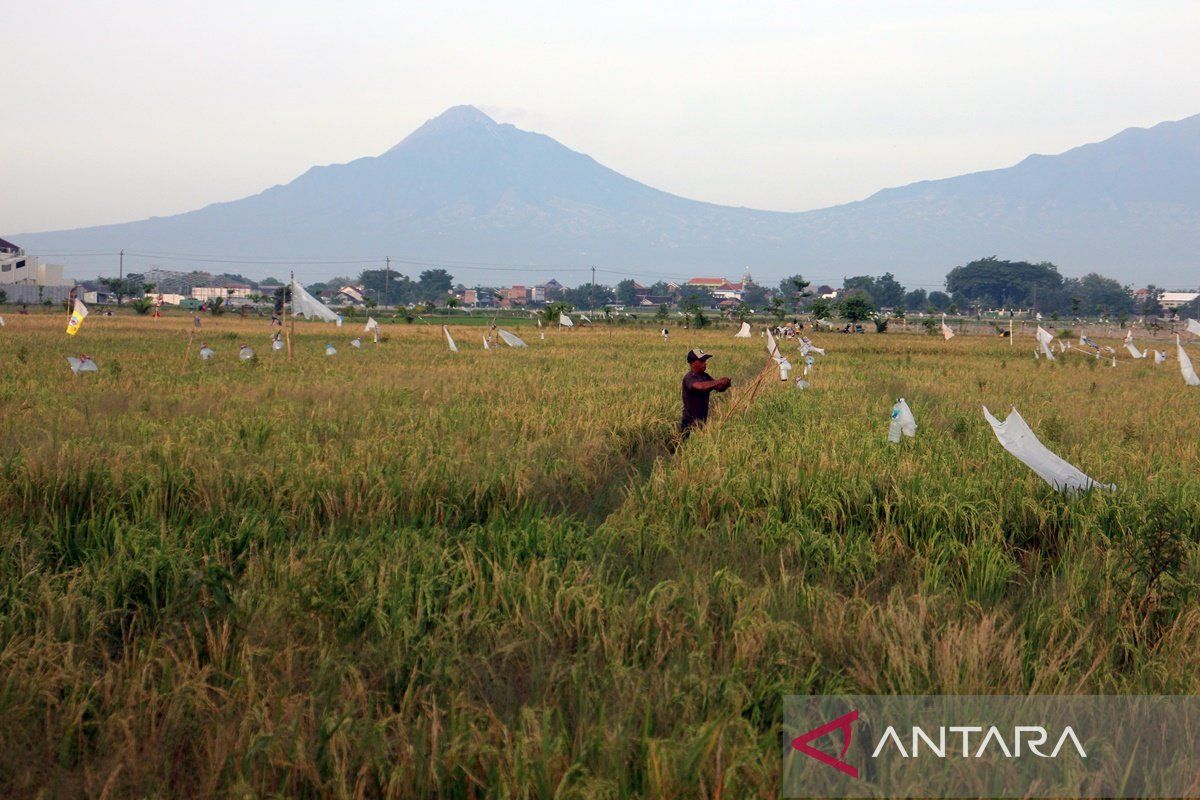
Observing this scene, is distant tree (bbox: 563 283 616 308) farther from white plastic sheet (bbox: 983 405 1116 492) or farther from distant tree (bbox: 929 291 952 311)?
white plastic sheet (bbox: 983 405 1116 492)

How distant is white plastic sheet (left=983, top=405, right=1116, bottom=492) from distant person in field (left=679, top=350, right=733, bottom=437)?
3399 millimetres

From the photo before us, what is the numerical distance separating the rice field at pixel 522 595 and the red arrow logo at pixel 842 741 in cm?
13

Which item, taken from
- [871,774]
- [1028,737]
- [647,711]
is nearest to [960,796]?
[871,774]

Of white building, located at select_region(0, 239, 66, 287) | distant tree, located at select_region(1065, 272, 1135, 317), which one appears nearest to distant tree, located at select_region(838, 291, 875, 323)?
white building, located at select_region(0, 239, 66, 287)

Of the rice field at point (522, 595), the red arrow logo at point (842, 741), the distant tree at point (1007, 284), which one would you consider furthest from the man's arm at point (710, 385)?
the distant tree at point (1007, 284)

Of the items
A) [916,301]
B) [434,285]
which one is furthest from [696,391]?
[916,301]

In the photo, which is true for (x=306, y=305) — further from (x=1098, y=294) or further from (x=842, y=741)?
(x=1098, y=294)

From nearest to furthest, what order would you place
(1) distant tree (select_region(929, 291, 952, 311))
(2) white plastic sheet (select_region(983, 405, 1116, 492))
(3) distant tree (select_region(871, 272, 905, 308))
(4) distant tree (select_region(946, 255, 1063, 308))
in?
(2) white plastic sheet (select_region(983, 405, 1116, 492)) → (1) distant tree (select_region(929, 291, 952, 311)) → (4) distant tree (select_region(946, 255, 1063, 308)) → (3) distant tree (select_region(871, 272, 905, 308))

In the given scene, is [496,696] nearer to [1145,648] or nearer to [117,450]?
[1145,648]

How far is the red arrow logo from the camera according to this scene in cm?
316

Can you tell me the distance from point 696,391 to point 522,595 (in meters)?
5.79

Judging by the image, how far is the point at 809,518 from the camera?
6184mm

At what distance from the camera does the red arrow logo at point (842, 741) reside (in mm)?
3156

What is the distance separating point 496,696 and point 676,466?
417 cm
